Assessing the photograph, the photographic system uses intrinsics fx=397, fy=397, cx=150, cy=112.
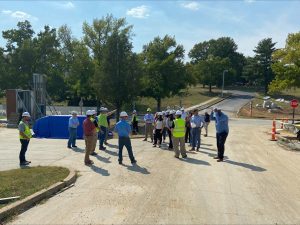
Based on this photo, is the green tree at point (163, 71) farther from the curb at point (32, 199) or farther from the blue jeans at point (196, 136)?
the curb at point (32, 199)

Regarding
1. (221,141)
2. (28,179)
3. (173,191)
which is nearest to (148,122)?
(221,141)

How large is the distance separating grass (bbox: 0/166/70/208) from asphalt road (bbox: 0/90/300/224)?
1.87ft

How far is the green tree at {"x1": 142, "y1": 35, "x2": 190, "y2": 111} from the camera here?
1817 inches

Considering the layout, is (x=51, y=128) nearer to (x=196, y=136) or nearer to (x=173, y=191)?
(x=196, y=136)

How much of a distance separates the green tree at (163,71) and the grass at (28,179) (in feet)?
112

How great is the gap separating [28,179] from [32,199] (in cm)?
180

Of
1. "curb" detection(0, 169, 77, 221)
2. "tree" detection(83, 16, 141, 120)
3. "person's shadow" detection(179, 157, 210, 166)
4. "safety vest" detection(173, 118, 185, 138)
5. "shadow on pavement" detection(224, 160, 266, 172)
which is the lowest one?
"shadow on pavement" detection(224, 160, 266, 172)

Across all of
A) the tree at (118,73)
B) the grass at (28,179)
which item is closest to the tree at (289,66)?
the tree at (118,73)

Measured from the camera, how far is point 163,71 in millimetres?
46594

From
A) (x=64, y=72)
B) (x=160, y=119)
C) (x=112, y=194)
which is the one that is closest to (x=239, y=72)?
(x=64, y=72)

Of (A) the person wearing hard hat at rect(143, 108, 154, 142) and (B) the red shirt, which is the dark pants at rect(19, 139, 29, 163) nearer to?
(B) the red shirt

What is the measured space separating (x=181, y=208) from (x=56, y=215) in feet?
7.90

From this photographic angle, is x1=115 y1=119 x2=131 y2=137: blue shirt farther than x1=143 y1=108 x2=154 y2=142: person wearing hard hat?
No

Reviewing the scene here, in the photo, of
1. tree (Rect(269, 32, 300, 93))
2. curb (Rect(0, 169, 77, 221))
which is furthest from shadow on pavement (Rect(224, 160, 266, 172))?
tree (Rect(269, 32, 300, 93))
